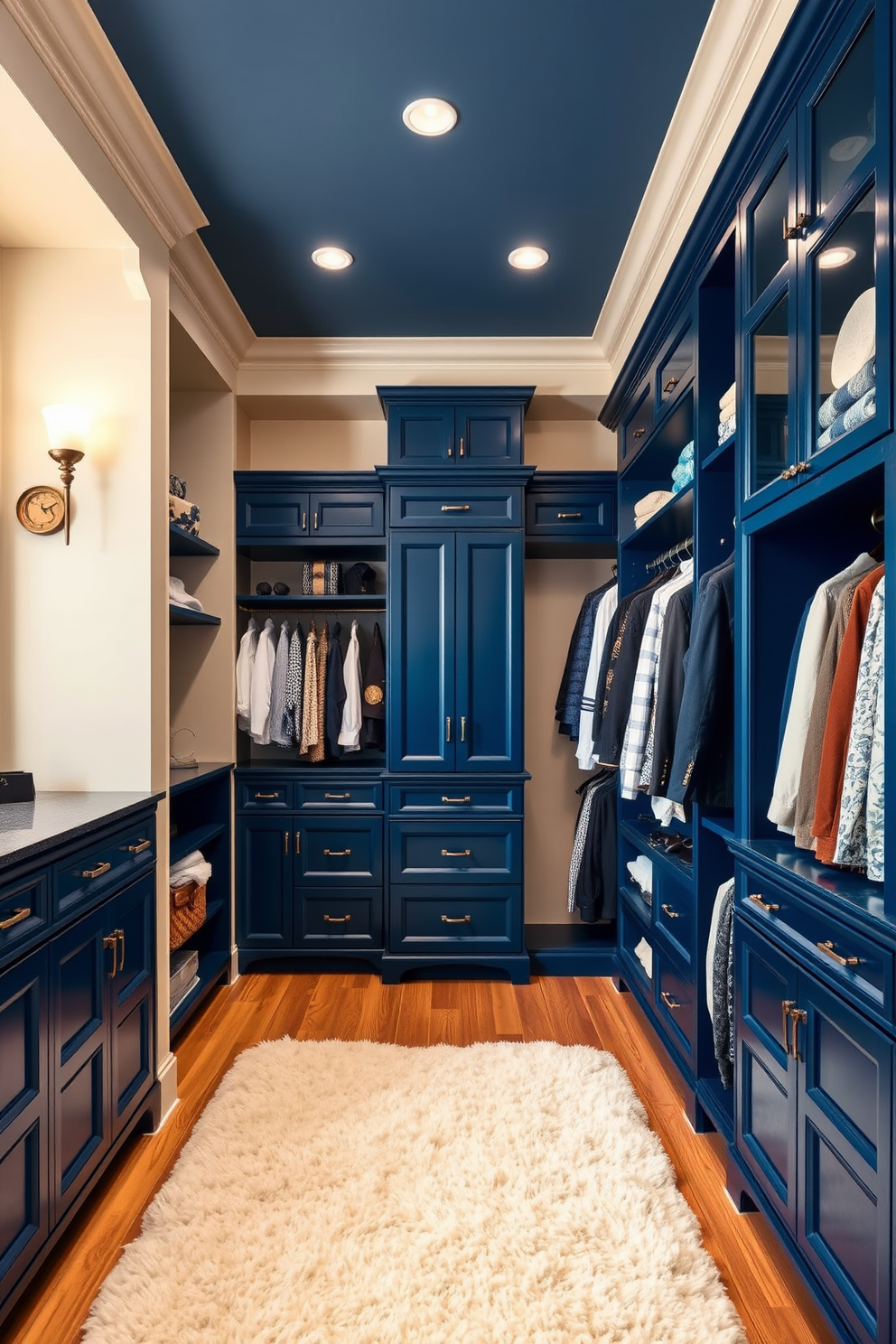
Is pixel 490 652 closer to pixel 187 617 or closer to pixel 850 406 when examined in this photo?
pixel 187 617

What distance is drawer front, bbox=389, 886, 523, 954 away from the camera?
3395mm

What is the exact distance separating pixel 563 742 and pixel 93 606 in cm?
238

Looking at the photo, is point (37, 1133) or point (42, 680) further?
point (42, 680)

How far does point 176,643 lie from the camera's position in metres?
3.50

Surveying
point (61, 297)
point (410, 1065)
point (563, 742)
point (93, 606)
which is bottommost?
point (410, 1065)

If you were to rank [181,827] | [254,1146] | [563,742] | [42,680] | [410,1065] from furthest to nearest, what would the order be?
[563,742], [181,827], [410,1065], [42,680], [254,1146]

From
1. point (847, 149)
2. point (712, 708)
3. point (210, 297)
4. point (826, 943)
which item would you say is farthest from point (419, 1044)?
point (210, 297)

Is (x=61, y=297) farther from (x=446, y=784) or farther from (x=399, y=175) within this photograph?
(x=446, y=784)

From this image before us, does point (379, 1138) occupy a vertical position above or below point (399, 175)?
below

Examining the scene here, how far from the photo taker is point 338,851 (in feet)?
11.3

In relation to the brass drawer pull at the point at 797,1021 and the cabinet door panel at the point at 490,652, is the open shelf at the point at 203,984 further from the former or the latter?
the brass drawer pull at the point at 797,1021

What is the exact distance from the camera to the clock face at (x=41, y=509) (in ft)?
7.38

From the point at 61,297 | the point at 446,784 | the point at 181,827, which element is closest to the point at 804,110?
the point at 61,297

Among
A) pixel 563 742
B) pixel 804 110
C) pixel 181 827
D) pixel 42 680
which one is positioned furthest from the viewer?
pixel 563 742
